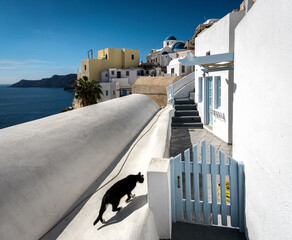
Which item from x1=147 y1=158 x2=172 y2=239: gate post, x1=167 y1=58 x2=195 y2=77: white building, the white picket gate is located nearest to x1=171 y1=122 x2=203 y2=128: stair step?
the white picket gate

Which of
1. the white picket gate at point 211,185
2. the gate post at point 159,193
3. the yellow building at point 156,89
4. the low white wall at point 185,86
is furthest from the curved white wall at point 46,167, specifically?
the yellow building at point 156,89

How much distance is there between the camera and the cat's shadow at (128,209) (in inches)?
119

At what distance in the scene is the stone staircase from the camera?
45.7 feet

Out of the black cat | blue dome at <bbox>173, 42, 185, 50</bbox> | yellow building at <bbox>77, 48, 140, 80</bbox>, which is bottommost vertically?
the black cat

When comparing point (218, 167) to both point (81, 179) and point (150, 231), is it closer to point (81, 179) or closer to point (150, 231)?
point (150, 231)

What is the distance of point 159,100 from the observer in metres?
20.8

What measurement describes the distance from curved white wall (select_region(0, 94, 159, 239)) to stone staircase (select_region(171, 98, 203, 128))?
8603 millimetres

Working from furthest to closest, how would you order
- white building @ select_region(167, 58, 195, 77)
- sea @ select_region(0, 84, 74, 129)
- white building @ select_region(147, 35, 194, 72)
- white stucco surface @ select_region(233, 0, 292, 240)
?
sea @ select_region(0, 84, 74, 129) → white building @ select_region(147, 35, 194, 72) → white building @ select_region(167, 58, 195, 77) → white stucco surface @ select_region(233, 0, 292, 240)

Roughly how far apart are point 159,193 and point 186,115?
12026 mm

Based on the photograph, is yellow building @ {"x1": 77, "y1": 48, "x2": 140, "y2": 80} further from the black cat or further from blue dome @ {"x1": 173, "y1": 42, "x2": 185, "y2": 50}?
the black cat

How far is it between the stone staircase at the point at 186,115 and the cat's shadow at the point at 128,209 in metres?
10.3

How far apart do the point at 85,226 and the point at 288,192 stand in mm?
2393

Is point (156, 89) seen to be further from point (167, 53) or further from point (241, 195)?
point (167, 53)

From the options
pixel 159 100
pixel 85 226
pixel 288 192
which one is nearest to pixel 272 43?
pixel 288 192
